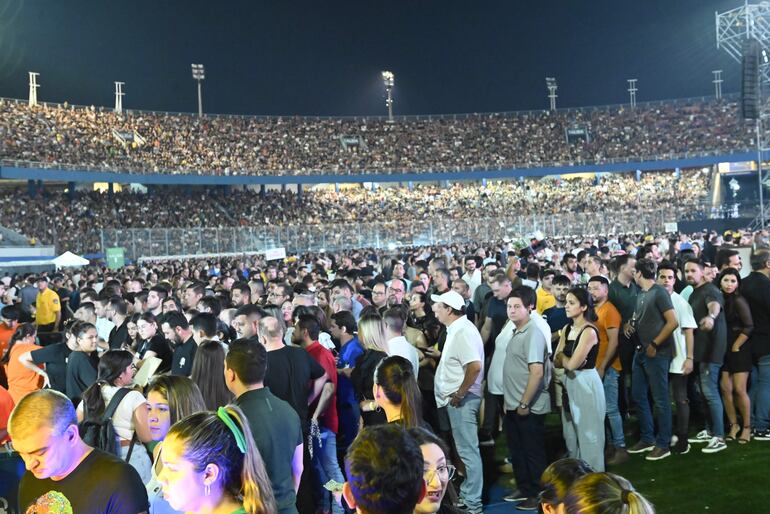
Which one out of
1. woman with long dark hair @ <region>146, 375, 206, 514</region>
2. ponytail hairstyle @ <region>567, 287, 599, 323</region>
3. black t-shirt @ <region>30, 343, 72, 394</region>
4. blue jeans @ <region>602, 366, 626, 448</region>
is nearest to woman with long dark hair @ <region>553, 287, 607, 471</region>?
ponytail hairstyle @ <region>567, 287, 599, 323</region>

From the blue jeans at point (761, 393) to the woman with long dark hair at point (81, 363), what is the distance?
21.7ft

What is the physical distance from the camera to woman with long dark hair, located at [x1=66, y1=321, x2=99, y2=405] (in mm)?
6824

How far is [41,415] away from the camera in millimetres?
3434

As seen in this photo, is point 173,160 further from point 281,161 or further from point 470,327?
point 470,327

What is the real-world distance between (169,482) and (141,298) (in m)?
8.25

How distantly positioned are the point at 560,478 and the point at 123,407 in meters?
2.99

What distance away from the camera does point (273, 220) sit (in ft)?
155

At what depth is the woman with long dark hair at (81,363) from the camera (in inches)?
269

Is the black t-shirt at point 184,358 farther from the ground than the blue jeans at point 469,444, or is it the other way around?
the black t-shirt at point 184,358

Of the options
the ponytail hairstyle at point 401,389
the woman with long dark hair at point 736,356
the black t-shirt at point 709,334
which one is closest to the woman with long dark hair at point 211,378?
the ponytail hairstyle at point 401,389

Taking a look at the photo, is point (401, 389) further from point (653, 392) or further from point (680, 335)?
point (680, 335)

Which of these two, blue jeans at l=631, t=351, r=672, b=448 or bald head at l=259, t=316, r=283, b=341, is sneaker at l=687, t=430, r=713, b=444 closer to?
blue jeans at l=631, t=351, r=672, b=448

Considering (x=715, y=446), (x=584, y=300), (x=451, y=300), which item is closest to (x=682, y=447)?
(x=715, y=446)

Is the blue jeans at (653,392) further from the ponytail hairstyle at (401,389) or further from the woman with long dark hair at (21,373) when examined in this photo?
the woman with long dark hair at (21,373)
